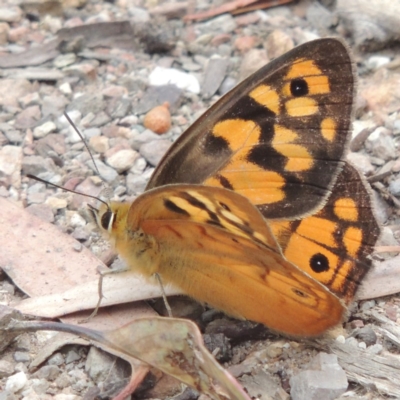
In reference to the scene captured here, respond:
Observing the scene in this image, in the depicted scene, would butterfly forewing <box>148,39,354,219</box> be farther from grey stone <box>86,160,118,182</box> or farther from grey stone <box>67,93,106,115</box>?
grey stone <box>67,93,106,115</box>

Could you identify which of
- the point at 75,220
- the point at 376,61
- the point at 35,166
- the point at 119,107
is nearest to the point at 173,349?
the point at 75,220

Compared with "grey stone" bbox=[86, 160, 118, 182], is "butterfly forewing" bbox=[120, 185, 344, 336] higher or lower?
higher

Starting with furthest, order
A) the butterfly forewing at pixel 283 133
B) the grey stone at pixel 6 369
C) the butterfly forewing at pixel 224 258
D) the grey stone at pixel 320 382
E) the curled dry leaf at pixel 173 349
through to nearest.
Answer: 1. the butterfly forewing at pixel 283 133
2. the grey stone at pixel 6 369
3. the grey stone at pixel 320 382
4. the butterfly forewing at pixel 224 258
5. the curled dry leaf at pixel 173 349

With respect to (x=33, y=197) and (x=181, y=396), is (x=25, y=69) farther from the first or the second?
(x=181, y=396)

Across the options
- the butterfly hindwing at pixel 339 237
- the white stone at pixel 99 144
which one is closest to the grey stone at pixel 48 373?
the butterfly hindwing at pixel 339 237

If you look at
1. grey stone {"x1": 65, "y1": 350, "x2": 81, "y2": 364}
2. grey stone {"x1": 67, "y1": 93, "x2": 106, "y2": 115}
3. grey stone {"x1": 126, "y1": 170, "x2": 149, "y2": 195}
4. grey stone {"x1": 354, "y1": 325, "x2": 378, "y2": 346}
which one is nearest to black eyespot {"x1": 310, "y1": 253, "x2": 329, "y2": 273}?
grey stone {"x1": 354, "y1": 325, "x2": 378, "y2": 346}

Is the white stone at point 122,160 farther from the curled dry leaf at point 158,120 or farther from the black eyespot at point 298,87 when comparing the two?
the black eyespot at point 298,87
